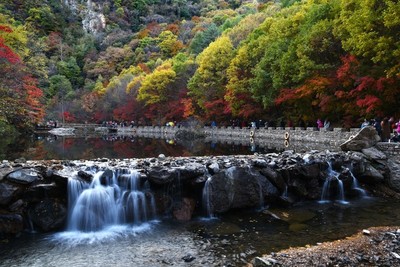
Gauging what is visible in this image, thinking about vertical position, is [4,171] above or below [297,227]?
above

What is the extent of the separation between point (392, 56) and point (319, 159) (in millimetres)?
11095

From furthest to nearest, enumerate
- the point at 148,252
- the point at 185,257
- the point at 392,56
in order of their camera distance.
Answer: the point at 392,56
the point at 148,252
the point at 185,257

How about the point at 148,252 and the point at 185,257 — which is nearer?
the point at 185,257

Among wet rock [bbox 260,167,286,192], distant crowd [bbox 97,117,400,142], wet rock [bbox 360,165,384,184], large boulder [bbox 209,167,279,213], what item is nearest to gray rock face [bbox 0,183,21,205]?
large boulder [bbox 209,167,279,213]

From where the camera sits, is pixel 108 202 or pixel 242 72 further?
pixel 242 72

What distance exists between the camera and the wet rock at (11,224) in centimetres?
1037

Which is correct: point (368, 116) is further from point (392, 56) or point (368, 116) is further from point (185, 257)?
point (185, 257)

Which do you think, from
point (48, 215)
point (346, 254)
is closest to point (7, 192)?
point (48, 215)

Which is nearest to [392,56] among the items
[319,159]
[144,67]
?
[319,159]

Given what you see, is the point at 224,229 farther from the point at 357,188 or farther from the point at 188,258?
the point at 357,188

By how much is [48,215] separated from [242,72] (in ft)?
121

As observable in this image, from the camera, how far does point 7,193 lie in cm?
1062

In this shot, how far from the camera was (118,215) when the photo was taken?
1174cm

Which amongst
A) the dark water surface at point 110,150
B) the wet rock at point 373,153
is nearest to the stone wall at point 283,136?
the dark water surface at point 110,150
